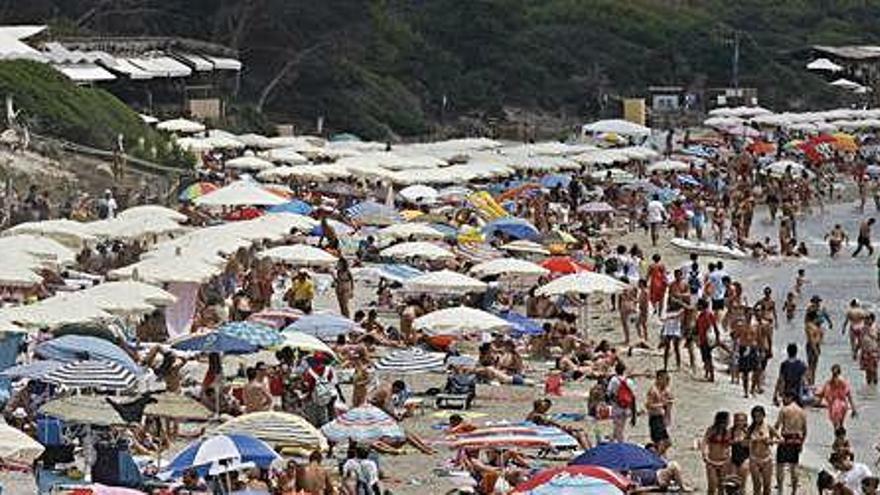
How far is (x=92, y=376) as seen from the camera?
1941 cm

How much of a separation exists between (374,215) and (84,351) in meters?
17.6

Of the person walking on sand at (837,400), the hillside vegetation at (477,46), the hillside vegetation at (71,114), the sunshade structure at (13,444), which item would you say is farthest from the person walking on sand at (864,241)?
the sunshade structure at (13,444)

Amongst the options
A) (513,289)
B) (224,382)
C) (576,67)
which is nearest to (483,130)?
(576,67)

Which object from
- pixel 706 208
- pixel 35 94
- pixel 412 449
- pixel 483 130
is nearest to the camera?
pixel 412 449

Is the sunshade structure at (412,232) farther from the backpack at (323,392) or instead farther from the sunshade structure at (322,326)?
the backpack at (323,392)

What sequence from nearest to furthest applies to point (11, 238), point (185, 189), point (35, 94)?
1. point (11, 238)
2. point (185, 189)
3. point (35, 94)

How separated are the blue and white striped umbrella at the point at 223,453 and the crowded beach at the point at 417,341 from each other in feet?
0.08

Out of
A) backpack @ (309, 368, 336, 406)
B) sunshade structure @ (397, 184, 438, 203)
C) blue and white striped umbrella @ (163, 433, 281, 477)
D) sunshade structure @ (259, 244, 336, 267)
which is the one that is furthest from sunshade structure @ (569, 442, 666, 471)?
sunshade structure @ (397, 184, 438, 203)

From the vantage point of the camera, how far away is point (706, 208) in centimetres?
4862

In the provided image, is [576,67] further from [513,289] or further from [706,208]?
[513,289]

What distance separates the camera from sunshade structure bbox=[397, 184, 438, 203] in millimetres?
40719

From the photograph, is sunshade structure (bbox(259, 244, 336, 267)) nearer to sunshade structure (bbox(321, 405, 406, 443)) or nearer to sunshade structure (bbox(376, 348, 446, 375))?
sunshade structure (bbox(376, 348, 446, 375))

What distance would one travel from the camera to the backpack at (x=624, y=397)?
21.5 meters

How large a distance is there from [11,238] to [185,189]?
13.1 metres
